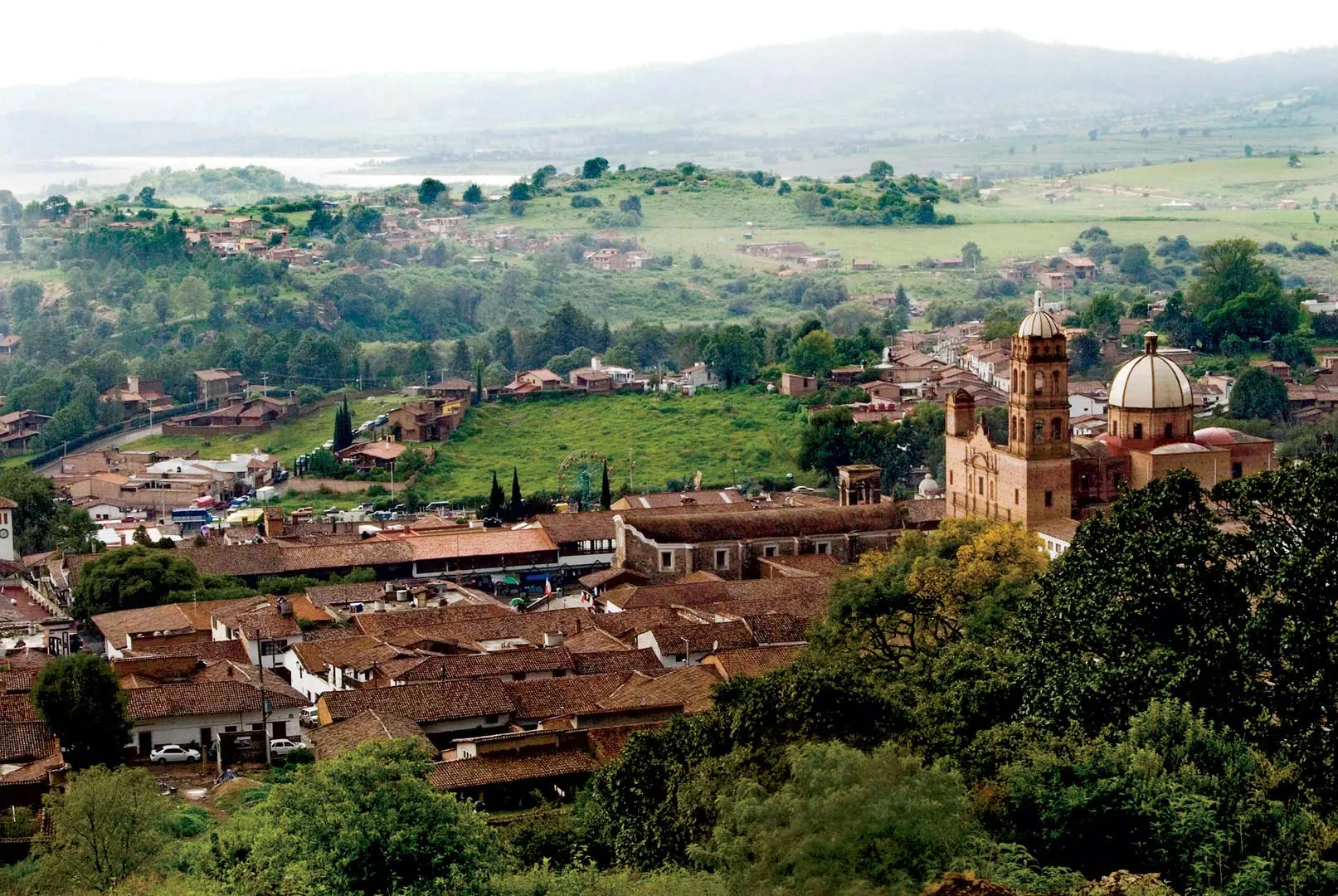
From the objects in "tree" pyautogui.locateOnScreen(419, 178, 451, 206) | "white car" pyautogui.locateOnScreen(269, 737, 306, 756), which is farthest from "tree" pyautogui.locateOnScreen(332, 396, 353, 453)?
"tree" pyautogui.locateOnScreen(419, 178, 451, 206)

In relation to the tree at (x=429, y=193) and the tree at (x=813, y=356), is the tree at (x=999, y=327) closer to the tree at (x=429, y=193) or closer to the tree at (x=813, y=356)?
the tree at (x=813, y=356)

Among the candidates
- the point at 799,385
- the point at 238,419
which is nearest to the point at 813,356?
the point at 799,385

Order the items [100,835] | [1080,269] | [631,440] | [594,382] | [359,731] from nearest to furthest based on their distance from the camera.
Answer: [100,835]
[359,731]
[631,440]
[594,382]
[1080,269]

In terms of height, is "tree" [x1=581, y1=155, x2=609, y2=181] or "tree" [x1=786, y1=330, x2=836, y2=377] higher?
"tree" [x1=581, y1=155, x2=609, y2=181]

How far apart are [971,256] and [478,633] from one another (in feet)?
328

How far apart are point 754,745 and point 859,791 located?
A: 5701 mm

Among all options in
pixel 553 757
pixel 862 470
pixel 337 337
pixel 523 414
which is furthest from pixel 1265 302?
pixel 553 757

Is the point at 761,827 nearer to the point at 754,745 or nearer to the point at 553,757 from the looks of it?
the point at 754,745

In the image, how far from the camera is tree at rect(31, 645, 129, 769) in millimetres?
33250

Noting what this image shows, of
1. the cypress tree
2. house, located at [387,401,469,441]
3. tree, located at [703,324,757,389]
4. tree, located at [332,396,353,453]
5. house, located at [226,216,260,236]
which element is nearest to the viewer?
the cypress tree

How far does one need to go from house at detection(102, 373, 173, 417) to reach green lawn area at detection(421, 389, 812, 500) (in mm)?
17663

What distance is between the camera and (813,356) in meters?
81.1

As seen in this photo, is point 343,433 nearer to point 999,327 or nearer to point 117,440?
point 117,440

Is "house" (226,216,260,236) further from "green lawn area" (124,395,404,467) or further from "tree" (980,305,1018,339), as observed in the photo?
"tree" (980,305,1018,339)
